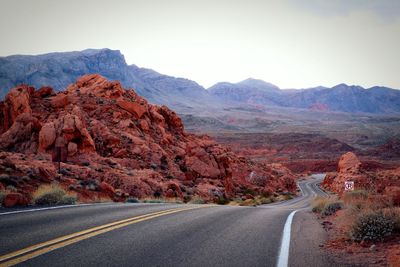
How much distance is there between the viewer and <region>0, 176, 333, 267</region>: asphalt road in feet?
19.8

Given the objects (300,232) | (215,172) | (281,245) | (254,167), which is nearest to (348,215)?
(300,232)

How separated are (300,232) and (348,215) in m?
1.29

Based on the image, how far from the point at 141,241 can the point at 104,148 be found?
2629cm

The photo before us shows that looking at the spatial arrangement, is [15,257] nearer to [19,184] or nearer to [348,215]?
[348,215]

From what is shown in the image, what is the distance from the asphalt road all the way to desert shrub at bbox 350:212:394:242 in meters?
0.91

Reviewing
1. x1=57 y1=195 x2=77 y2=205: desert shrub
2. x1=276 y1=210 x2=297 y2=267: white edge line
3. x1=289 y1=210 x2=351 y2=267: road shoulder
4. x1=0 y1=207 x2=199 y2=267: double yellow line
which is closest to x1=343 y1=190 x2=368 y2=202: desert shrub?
x1=289 y1=210 x2=351 y2=267: road shoulder

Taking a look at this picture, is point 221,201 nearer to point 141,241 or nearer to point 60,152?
point 60,152

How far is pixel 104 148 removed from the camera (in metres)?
32.7

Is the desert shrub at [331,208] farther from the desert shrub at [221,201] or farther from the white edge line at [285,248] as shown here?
the desert shrub at [221,201]

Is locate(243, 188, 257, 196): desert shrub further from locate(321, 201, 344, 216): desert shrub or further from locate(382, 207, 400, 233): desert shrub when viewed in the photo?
locate(382, 207, 400, 233): desert shrub

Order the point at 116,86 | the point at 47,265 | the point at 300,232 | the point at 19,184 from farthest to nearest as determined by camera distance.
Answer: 1. the point at 116,86
2. the point at 19,184
3. the point at 300,232
4. the point at 47,265

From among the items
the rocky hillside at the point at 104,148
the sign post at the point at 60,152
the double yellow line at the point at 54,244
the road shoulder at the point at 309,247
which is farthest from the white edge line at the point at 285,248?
the sign post at the point at 60,152

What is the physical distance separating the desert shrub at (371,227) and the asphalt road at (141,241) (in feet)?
3.00

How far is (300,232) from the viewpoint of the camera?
373 inches
